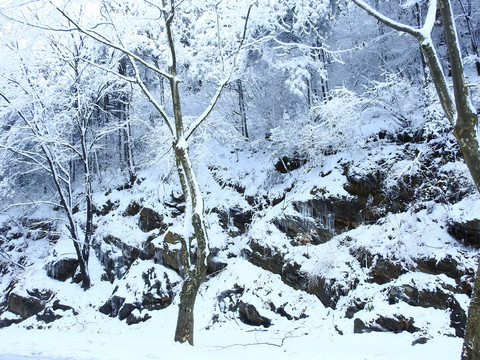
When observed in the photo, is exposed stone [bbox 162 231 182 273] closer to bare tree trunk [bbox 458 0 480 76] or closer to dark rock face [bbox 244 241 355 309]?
dark rock face [bbox 244 241 355 309]

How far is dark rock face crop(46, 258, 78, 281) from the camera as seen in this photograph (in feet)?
39.7

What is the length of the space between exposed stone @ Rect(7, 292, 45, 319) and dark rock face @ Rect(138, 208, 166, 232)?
453 centimetres

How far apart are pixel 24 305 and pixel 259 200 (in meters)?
9.74

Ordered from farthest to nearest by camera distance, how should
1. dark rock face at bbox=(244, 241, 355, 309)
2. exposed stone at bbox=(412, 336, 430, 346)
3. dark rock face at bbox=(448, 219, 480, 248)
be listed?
dark rock face at bbox=(244, 241, 355, 309), dark rock face at bbox=(448, 219, 480, 248), exposed stone at bbox=(412, 336, 430, 346)

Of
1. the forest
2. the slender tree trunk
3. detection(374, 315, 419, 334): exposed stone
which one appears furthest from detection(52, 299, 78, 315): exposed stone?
detection(374, 315, 419, 334): exposed stone

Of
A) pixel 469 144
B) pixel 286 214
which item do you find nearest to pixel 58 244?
pixel 286 214

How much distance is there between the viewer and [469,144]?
11.1ft

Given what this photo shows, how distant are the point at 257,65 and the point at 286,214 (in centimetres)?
686

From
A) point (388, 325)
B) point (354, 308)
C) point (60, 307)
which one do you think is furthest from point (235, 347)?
point (60, 307)

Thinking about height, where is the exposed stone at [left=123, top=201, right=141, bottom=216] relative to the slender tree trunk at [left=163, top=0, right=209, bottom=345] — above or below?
above

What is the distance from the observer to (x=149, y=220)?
11.9m

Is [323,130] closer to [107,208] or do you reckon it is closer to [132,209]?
[132,209]

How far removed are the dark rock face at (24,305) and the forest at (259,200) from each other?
0.07 metres

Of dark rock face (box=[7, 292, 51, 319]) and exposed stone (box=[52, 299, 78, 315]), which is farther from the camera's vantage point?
dark rock face (box=[7, 292, 51, 319])
